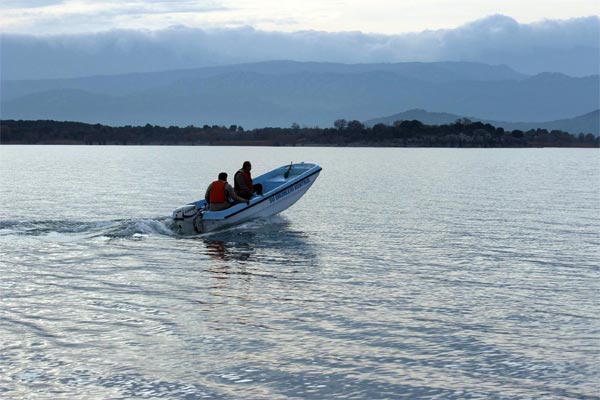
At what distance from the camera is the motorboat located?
2703 cm

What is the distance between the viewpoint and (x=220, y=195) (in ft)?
90.6

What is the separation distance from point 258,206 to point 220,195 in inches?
72.9

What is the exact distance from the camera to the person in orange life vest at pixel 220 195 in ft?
90.3

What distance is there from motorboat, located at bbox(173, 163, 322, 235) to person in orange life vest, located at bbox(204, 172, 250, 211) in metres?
0.20

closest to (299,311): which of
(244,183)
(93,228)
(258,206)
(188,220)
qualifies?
(188,220)

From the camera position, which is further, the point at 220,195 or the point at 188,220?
the point at 220,195

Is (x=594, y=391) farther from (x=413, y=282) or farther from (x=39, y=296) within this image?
(x=39, y=296)

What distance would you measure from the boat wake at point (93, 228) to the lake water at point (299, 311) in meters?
0.10

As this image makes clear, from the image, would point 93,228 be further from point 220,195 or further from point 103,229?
point 220,195

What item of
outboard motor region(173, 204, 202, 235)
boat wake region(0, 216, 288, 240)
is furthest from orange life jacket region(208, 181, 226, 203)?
boat wake region(0, 216, 288, 240)

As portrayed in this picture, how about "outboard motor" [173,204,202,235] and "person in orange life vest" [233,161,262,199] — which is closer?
"outboard motor" [173,204,202,235]

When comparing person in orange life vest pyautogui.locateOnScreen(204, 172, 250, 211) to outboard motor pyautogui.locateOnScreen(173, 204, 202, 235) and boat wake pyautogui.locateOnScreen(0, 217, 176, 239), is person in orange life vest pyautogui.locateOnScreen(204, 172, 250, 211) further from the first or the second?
boat wake pyautogui.locateOnScreen(0, 217, 176, 239)

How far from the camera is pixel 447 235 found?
27516mm

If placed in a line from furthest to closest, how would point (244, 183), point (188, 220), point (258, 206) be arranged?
point (258, 206), point (244, 183), point (188, 220)
